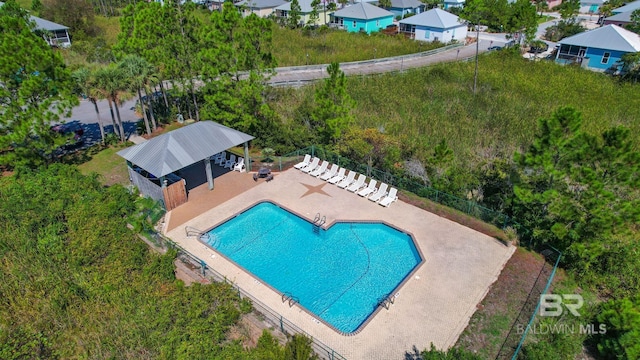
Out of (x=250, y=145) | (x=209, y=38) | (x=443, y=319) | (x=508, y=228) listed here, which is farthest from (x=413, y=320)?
(x=209, y=38)

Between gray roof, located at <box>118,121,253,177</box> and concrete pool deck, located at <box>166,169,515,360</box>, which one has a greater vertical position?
gray roof, located at <box>118,121,253,177</box>

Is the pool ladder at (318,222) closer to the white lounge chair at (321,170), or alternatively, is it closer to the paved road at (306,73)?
the white lounge chair at (321,170)

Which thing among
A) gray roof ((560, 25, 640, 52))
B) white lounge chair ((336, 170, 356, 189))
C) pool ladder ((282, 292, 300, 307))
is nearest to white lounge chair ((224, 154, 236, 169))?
white lounge chair ((336, 170, 356, 189))

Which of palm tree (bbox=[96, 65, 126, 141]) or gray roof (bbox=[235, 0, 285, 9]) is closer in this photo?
palm tree (bbox=[96, 65, 126, 141])

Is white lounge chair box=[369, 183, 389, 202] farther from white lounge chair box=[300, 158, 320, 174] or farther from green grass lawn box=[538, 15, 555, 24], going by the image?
green grass lawn box=[538, 15, 555, 24]

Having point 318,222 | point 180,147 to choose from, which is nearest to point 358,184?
point 318,222

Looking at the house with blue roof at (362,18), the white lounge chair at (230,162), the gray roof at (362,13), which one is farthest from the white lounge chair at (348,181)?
the gray roof at (362,13)

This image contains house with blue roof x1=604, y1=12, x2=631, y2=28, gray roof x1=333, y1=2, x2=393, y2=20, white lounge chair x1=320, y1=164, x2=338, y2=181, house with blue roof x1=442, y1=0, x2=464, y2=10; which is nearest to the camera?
white lounge chair x1=320, y1=164, x2=338, y2=181
